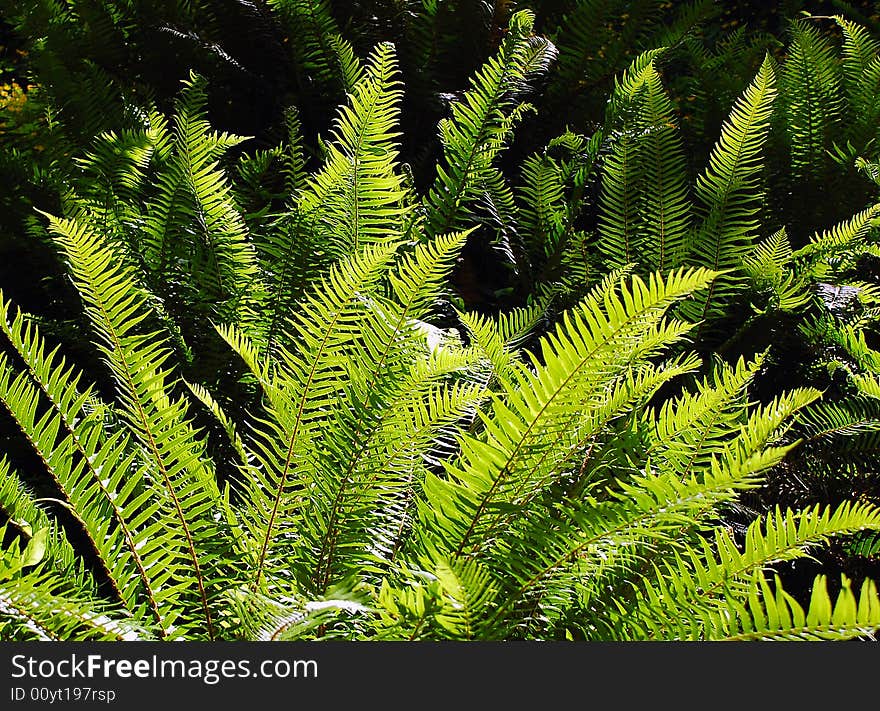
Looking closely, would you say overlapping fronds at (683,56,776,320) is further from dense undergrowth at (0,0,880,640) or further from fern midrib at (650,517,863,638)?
fern midrib at (650,517,863,638)

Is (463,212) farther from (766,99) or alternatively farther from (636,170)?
(766,99)

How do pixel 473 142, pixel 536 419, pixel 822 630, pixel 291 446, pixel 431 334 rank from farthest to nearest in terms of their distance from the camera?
pixel 473 142 < pixel 431 334 < pixel 291 446 < pixel 536 419 < pixel 822 630

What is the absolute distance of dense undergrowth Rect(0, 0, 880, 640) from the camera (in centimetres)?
106

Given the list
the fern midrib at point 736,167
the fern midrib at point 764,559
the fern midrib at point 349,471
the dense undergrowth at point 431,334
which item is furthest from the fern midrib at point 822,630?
the fern midrib at point 736,167

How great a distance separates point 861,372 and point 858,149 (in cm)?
81

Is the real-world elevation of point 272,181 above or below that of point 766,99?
below

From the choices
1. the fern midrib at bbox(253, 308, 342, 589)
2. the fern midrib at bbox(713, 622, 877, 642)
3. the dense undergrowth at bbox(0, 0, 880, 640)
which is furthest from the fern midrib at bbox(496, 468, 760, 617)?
the fern midrib at bbox(253, 308, 342, 589)

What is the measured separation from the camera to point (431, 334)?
158 cm

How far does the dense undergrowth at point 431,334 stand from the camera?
1.06m

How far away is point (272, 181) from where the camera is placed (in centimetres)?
231

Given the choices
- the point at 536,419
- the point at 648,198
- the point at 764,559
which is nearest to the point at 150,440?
the point at 536,419

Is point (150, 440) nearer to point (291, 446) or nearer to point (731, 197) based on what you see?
point (291, 446)

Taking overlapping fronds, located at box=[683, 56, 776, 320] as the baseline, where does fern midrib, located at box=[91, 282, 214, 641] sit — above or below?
below

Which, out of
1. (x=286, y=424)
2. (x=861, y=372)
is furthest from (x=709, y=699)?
(x=861, y=372)
